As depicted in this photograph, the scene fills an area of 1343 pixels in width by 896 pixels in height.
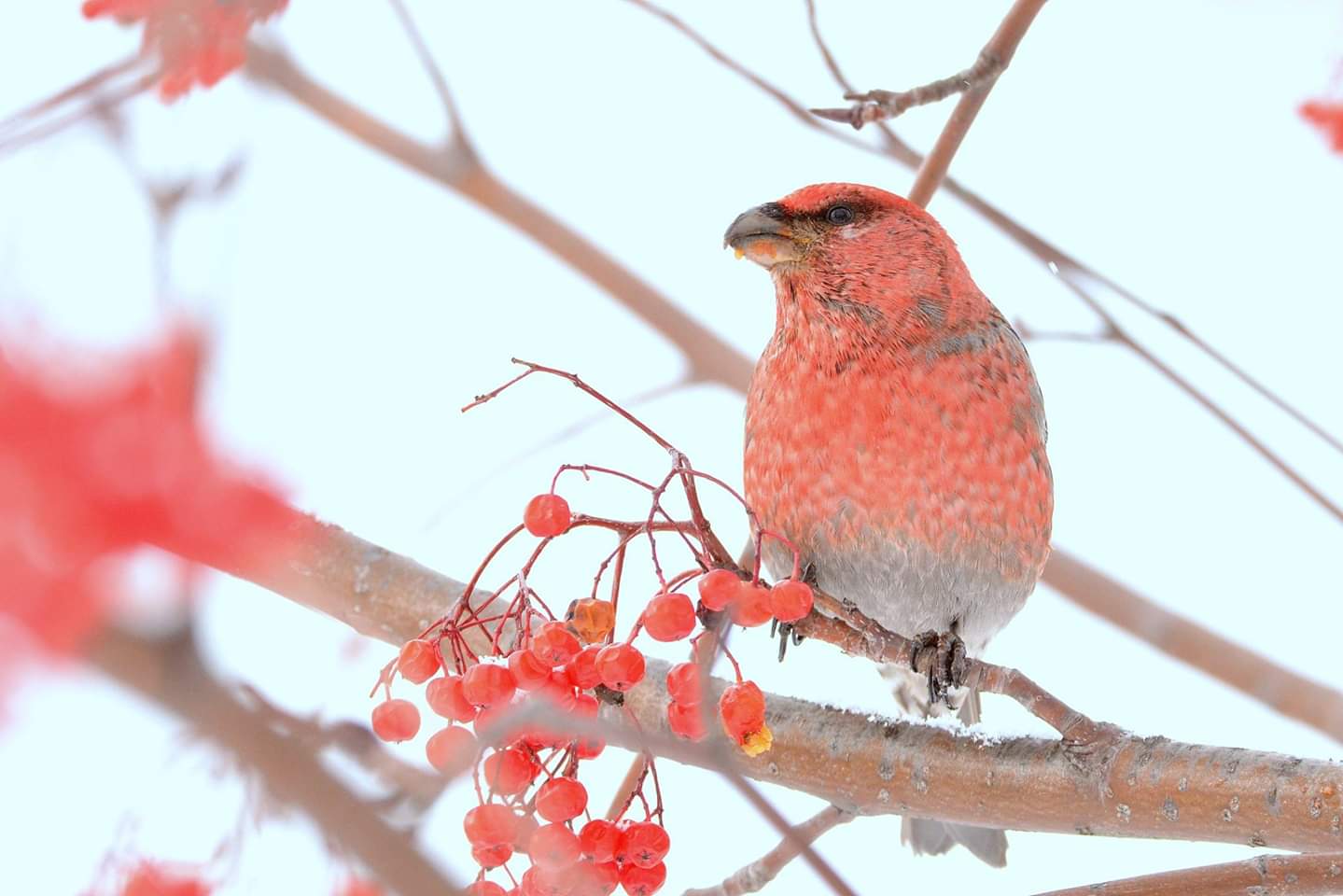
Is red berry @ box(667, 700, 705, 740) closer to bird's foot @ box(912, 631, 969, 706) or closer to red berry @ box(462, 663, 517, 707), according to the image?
red berry @ box(462, 663, 517, 707)

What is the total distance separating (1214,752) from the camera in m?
1.41

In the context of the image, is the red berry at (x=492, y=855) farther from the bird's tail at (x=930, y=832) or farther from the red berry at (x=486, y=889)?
the bird's tail at (x=930, y=832)

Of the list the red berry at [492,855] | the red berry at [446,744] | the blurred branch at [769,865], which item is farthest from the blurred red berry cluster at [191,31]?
the blurred branch at [769,865]

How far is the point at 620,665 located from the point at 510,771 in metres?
0.13

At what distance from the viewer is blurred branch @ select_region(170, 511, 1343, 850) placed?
1349 mm

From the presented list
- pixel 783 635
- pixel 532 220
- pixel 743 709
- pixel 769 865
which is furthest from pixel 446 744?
pixel 532 220

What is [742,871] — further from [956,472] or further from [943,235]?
[943,235]

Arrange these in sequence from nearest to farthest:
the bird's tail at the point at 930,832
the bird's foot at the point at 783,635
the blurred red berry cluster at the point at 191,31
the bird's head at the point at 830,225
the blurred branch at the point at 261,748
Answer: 1. the blurred branch at the point at 261,748
2. the blurred red berry cluster at the point at 191,31
3. the bird's foot at the point at 783,635
4. the bird's head at the point at 830,225
5. the bird's tail at the point at 930,832

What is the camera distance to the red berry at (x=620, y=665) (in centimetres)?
113

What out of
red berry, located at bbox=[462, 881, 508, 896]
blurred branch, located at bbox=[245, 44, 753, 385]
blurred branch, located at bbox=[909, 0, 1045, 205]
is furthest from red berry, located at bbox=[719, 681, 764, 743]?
blurred branch, located at bbox=[245, 44, 753, 385]

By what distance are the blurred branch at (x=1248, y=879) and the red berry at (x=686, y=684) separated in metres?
0.41

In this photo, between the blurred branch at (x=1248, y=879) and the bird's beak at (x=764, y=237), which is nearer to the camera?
the blurred branch at (x=1248, y=879)

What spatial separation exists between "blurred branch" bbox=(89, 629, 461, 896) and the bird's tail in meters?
1.60

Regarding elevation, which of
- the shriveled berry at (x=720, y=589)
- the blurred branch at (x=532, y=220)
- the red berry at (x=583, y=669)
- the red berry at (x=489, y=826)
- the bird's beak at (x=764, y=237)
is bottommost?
the red berry at (x=489, y=826)
